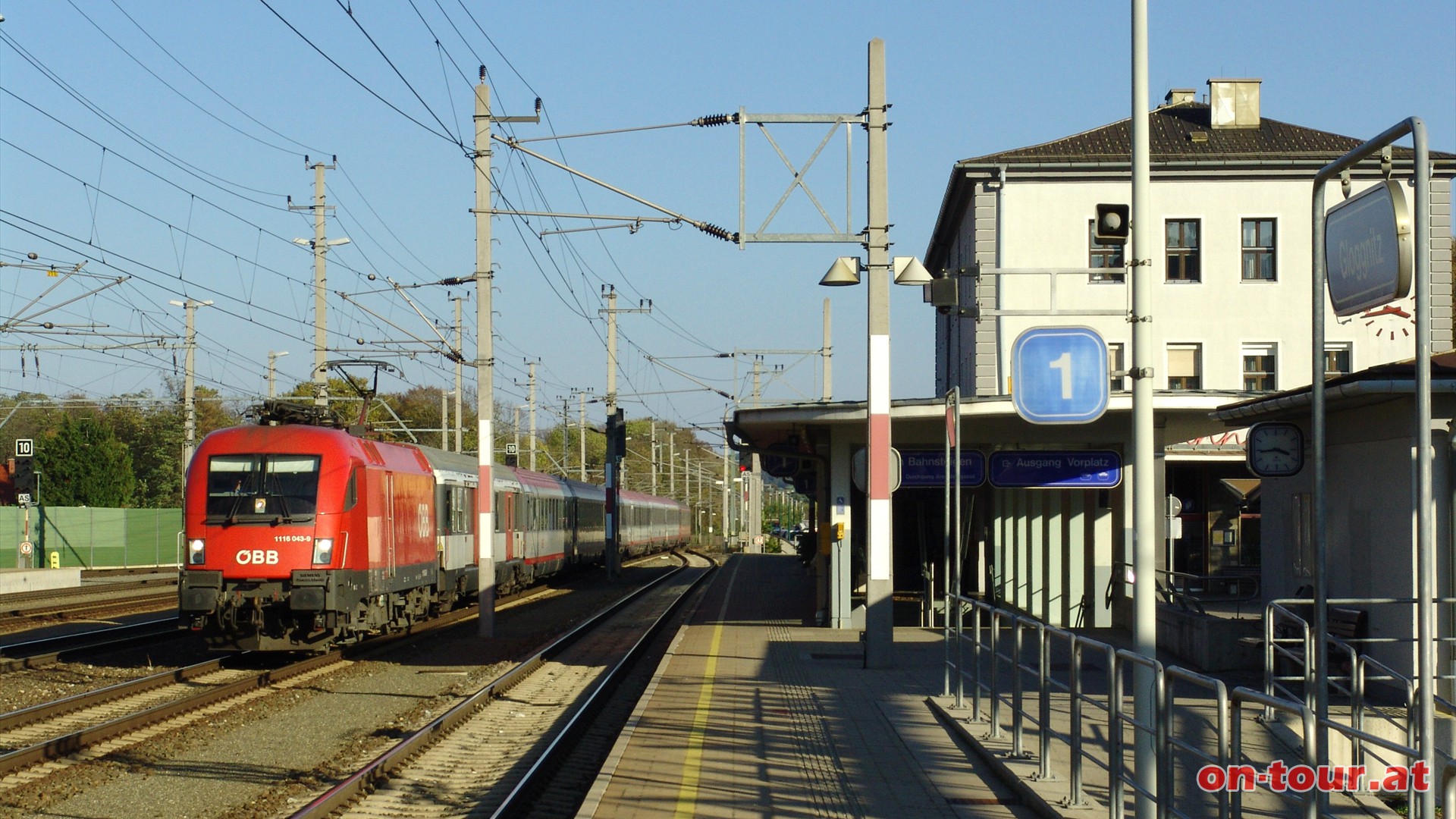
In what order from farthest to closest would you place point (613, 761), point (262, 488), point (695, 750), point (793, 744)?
point (262, 488), point (793, 744), point (695, 750), point (613, 761)

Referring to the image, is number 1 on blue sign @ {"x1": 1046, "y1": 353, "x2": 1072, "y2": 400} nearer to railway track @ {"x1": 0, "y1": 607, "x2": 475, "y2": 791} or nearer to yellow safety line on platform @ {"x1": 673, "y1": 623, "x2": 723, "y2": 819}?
yellow safety line on platform @ {"x1": 673, "y1": 623, "x2": 723, "y2": 819}

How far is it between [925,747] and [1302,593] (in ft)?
23.5

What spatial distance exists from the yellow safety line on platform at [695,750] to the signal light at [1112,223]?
447cm

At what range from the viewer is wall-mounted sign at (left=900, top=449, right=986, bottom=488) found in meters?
20.4

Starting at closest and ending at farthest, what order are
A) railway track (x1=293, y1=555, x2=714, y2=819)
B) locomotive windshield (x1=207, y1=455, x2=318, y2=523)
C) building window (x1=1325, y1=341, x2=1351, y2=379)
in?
railway track (x1=293, y1=555, x2=714, y2=819) < locomotive windshield (x1=207, y1=455, x2=318, y2=523) < building window (x1=1325, y1=341, x2=1351, y2=379)

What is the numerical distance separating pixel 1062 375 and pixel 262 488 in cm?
1140

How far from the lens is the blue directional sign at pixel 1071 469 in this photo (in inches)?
786

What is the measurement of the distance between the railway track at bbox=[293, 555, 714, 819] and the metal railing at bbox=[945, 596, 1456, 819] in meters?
3.47

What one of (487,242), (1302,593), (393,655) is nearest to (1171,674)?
(1302,593)

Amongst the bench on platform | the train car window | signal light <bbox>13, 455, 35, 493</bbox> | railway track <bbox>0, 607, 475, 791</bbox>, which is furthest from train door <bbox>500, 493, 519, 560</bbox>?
the bench on platform

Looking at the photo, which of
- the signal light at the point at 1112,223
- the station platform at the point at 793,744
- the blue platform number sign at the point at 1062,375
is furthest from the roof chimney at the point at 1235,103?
the signal light at the point at 1112,223

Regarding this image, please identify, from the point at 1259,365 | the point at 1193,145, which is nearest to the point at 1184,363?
the point at 1259,365

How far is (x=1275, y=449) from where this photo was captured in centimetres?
1448

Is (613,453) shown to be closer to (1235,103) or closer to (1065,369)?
(1235,103)
